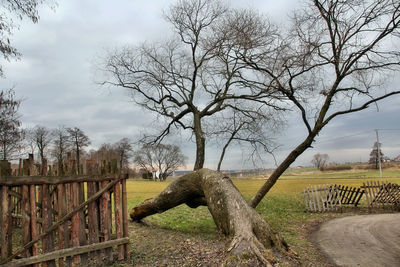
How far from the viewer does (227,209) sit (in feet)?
23.7

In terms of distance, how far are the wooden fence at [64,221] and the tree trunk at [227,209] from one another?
97.2 inches

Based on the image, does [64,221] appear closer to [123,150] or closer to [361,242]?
[361,242]

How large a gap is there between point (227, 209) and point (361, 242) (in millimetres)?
4541

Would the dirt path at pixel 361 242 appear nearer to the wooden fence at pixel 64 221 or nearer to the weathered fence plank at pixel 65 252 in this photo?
the weathered fence plank at pixel 65 252

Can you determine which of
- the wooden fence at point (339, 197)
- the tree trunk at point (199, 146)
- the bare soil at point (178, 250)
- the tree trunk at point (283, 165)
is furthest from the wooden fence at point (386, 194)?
the bare soil at point (178, 250)

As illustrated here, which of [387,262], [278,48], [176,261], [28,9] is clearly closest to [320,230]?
[387,262]

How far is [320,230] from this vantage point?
10.7 metres

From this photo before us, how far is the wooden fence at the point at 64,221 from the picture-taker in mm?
4797

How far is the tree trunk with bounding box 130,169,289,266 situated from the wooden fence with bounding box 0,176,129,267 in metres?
2.47

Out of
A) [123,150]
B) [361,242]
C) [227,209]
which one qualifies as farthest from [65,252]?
[123,150]

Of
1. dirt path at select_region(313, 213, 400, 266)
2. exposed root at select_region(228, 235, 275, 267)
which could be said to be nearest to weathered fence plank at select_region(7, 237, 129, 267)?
exposed root at select_region(228, 235, 275, 267)

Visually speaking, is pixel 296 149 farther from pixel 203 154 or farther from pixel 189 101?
pixel 189 101

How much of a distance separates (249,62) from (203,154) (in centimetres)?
592

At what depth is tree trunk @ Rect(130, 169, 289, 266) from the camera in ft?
18.6
